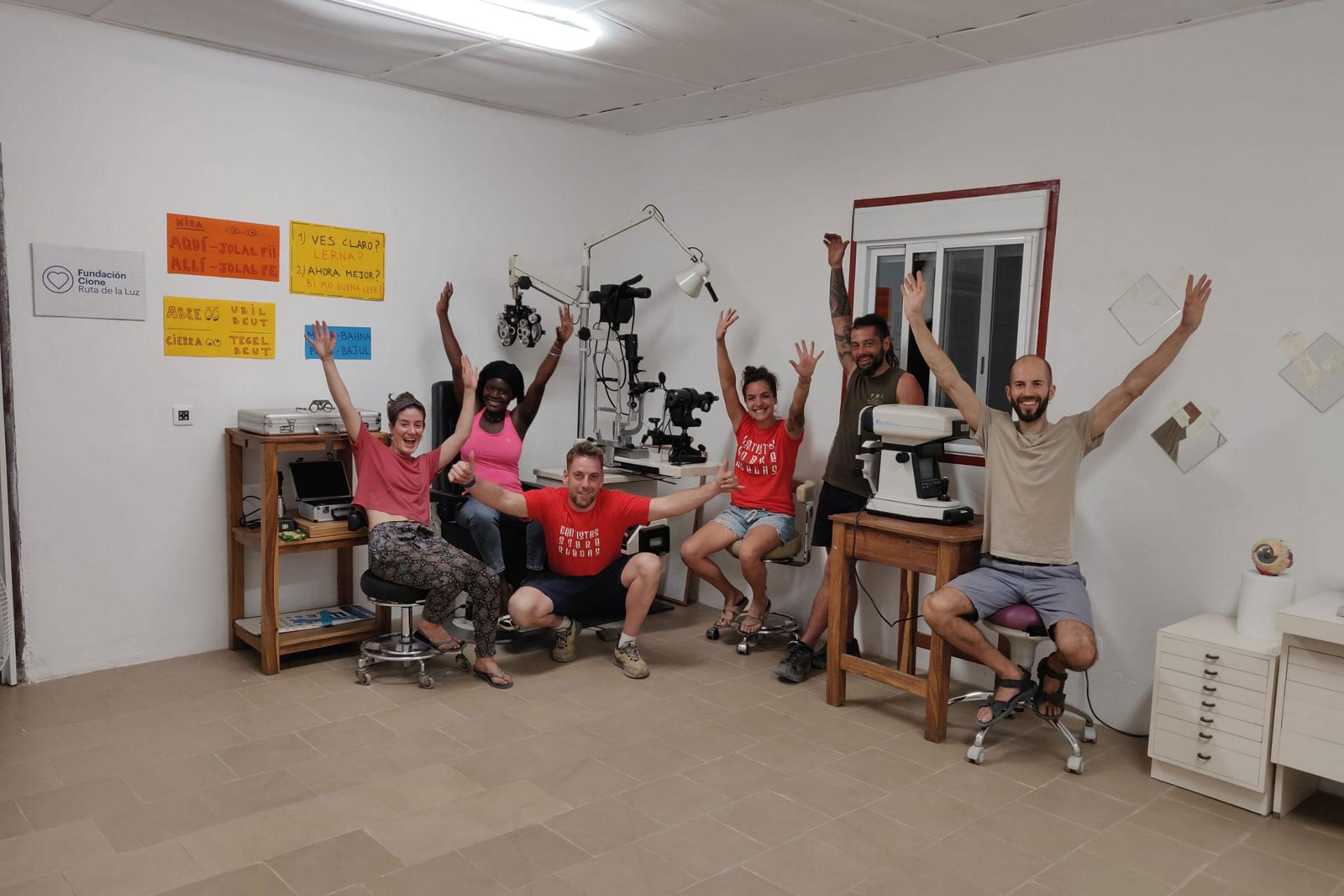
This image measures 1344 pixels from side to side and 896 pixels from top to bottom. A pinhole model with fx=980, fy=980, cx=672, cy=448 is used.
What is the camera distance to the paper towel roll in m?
3.17

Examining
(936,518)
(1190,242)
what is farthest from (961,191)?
(936,518)

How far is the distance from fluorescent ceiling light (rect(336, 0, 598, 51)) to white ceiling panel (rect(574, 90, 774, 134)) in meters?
1.02

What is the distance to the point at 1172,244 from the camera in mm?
3568

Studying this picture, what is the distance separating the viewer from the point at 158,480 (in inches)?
162

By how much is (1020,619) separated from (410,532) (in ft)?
7.86

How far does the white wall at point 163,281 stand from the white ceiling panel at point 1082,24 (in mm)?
2560

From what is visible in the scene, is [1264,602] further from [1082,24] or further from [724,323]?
[724,323]

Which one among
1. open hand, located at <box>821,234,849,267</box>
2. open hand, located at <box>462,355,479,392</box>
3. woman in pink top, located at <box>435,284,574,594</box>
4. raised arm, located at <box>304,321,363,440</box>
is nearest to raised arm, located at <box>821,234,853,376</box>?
open hand, located at <box>821,234,849,267</box>

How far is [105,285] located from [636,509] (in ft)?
7.62

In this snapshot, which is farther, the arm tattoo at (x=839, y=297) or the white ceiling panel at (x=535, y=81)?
the arm tattoo at (x=839, y=297)

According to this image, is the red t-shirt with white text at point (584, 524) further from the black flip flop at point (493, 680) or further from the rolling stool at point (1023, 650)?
the rolling stool at point (1023, 650)

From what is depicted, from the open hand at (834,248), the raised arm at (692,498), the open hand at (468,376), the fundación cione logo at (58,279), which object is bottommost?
the raised arm at (692,498)

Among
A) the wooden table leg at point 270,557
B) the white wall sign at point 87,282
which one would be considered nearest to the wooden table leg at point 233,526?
the wooden table leg at point 270,557

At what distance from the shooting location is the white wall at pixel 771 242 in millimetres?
3342
